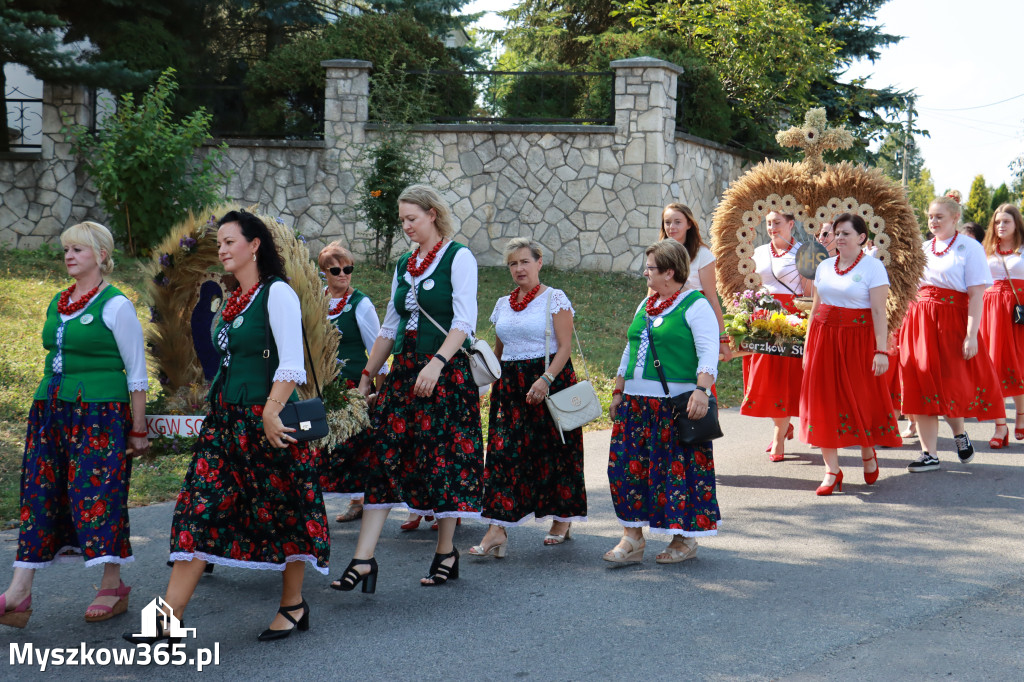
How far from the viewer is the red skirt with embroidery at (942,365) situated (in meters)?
8.41

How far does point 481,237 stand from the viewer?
16.9 m

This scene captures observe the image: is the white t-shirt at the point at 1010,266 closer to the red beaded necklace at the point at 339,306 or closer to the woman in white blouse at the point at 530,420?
the woman in white blouse at the point at 530,420

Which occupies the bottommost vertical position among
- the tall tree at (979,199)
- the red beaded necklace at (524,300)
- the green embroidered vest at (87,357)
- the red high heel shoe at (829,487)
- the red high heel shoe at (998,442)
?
the red high heel shoe at (829,487)

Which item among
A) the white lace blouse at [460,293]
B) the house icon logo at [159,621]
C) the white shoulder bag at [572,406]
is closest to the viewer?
the house icon logo at [159,621]

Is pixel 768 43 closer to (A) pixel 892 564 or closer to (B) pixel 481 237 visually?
(B) pixel 481 237

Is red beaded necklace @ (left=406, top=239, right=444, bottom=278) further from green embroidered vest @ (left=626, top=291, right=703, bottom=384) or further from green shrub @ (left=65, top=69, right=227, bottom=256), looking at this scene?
green shrub @ (left=65, top=69, right=227, bottom=256)

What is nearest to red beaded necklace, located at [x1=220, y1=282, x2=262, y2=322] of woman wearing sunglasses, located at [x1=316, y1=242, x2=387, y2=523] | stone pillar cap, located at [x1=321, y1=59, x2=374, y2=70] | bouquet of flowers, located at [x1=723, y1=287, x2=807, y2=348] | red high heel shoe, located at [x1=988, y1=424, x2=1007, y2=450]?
woman wearing sunglasses, located at [x1=316, y1=242, x2=387, y2=523]

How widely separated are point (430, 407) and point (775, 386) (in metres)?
4.10

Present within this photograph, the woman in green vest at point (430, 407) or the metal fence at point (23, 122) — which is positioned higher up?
the metal fence at point (23, 122)

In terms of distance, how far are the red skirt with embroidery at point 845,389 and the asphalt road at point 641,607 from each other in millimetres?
575

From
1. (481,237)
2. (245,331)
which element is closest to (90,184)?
(481,237)

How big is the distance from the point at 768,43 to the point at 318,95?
8.01 m

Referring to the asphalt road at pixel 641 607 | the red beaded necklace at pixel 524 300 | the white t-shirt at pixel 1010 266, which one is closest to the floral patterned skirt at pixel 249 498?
the asphalt road at pixel 641 607

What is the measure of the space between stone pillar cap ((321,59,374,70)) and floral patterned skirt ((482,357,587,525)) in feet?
38.1
